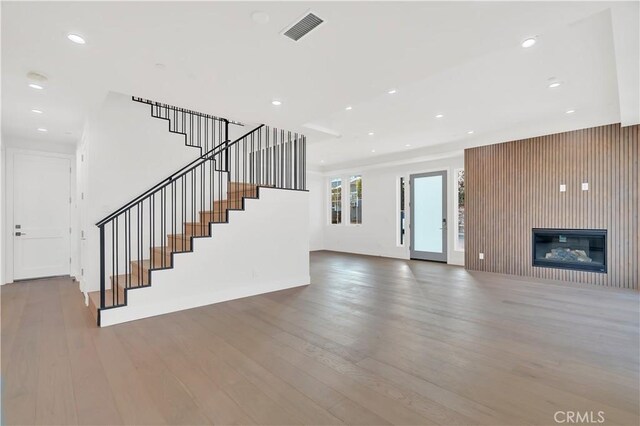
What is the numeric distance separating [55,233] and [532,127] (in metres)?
9.53

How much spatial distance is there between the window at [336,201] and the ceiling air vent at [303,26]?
8451mm

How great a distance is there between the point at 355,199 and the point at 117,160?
23.8 feet

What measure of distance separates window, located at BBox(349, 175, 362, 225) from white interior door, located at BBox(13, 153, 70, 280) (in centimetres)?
760

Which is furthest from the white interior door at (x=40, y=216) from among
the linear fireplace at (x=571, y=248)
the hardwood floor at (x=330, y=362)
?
the linear fireplace at (x=571, y=248)

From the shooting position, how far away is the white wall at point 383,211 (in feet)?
25.8

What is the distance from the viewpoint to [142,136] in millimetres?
4766

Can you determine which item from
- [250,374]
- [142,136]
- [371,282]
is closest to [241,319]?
[250,374]

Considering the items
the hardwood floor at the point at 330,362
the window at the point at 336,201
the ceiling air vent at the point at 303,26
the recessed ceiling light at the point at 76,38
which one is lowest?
the hardwood floor at the point at 330,362

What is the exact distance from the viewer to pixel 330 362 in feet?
8.61

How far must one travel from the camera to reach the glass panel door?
8.07 metres

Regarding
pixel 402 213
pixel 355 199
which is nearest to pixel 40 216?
pixel 355 199

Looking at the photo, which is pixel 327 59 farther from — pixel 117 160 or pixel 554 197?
pixel 554 197

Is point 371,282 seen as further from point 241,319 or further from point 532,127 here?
point 532,127

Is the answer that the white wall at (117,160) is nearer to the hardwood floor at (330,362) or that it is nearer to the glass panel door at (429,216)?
the hardwood floor at (330,362)
